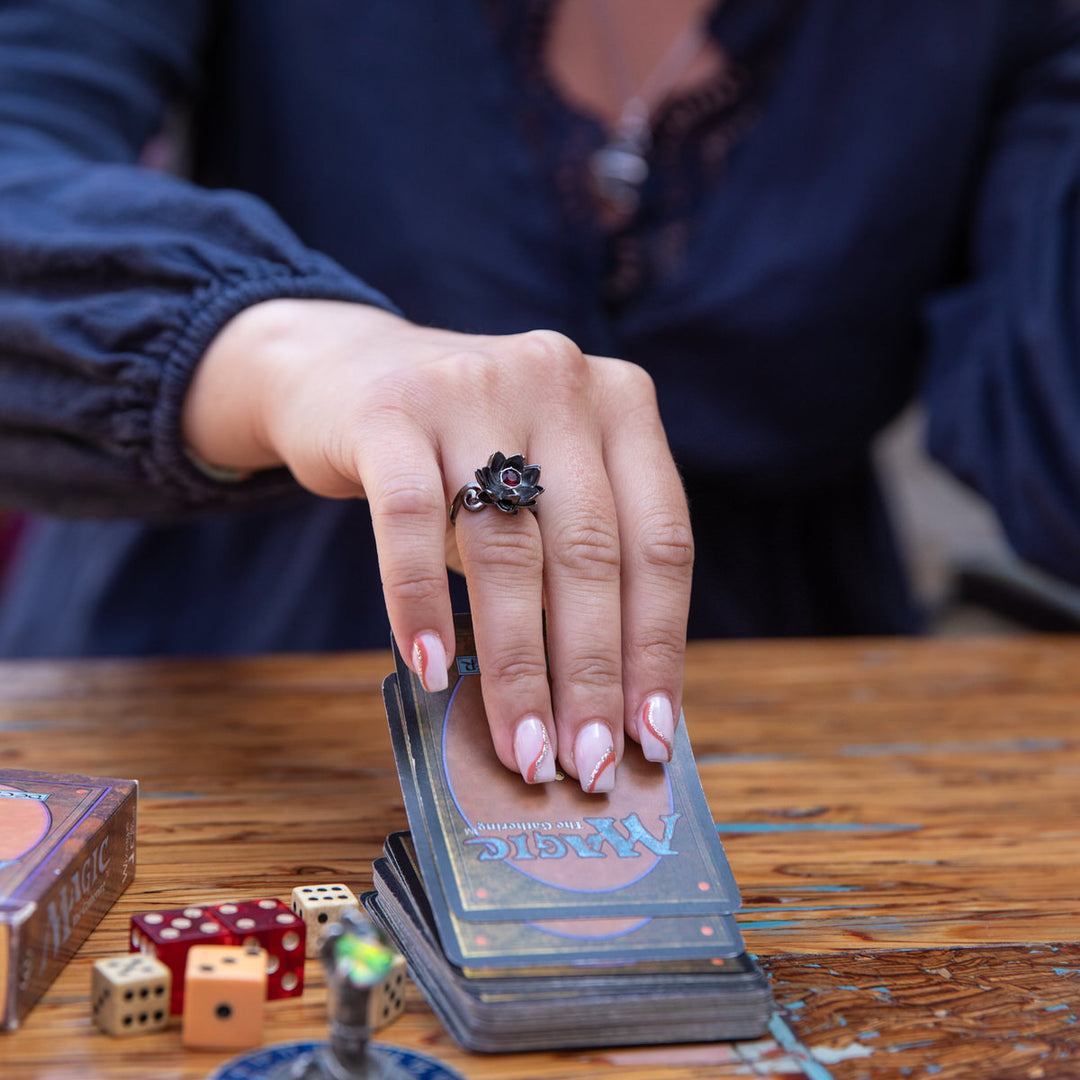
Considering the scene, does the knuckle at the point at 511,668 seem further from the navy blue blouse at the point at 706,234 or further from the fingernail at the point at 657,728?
the navy blue blouse at the point at 706,234

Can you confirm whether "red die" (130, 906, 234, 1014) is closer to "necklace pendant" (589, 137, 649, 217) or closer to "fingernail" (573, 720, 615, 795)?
"fingernail" (573, 720, 615, 795)

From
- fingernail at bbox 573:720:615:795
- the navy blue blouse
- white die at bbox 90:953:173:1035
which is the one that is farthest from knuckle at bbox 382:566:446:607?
the navy blue blouse

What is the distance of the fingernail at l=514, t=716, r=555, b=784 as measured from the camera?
645mm

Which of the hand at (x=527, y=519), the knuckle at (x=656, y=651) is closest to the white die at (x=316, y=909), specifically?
the hand at (x=527, y=519)

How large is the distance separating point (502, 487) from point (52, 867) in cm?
31

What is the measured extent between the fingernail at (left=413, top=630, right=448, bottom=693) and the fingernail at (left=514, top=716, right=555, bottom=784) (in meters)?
0.05

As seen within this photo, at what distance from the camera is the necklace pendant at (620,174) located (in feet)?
4.37

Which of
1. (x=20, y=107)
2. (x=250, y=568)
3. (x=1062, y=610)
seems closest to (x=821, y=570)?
(x=1062, y=610)

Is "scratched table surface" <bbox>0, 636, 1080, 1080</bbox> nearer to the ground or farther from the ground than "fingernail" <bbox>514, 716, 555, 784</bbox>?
nearer to the ground

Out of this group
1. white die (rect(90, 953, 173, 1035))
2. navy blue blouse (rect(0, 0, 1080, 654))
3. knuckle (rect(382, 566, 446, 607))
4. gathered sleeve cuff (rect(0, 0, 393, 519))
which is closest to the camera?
white die (rect(90, 953, 173, 1035))

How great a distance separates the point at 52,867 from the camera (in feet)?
1.79

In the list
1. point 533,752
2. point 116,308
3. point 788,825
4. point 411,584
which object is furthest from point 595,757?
point 116,308

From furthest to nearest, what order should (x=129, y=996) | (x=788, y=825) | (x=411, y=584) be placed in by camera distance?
1. (x=788, y=825)
2. (x=411, y=584)
3. (x=129, y=996)

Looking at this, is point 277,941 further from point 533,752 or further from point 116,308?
point 116,308
